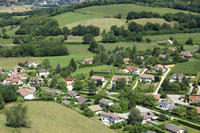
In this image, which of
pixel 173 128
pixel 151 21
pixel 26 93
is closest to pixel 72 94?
pixel 26 93

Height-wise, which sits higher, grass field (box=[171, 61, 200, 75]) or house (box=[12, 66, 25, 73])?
grass field (box=[171, 61, 200, 75])

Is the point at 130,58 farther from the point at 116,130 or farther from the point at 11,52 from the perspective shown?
the point at 116,130

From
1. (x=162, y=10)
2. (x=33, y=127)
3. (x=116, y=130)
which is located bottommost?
(x=116, y=130)

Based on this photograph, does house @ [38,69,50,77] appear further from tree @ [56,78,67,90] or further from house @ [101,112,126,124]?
house @ [101,112,126,124]

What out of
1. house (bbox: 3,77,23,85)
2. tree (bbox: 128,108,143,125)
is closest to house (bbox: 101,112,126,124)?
tree (bbox: 128,108,143,125)

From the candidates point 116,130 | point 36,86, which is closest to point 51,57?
point 36,86

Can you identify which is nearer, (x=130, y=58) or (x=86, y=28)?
(x=130, y=58)

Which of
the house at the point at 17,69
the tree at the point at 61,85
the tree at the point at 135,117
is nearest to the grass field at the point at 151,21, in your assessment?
the house at the point at 17,69
